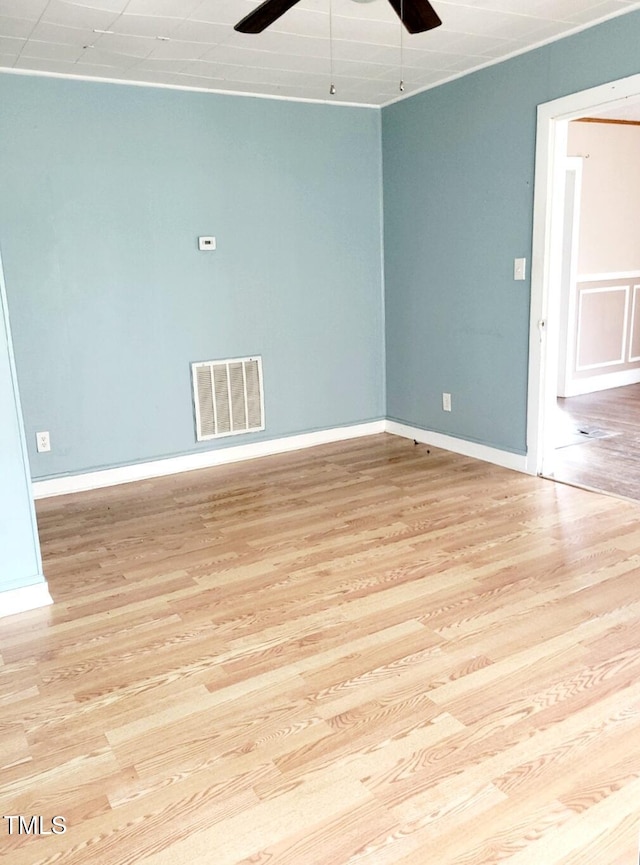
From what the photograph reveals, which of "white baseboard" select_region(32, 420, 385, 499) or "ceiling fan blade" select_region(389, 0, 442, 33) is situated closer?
"ceiling fan blade" select_region(389, 0, 442, 33)

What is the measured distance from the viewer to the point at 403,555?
3023mm

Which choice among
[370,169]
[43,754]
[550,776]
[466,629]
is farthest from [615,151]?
[43,754]

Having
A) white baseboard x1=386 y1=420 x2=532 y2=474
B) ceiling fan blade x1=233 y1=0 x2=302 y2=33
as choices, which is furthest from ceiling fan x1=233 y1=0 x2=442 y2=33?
white baseboard x1=386 y1=420 x2=532 y2=474

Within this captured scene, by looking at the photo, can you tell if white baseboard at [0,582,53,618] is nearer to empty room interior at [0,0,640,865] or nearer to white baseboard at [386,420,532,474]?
empty room interior at [0,0,640,865]

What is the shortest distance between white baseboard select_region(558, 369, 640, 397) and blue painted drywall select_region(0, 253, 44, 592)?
4.96 metres

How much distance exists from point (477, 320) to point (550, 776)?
3.09m

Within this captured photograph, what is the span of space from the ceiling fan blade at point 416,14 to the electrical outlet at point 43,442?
285 centimetres

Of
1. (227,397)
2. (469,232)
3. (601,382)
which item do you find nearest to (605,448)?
(469,232)

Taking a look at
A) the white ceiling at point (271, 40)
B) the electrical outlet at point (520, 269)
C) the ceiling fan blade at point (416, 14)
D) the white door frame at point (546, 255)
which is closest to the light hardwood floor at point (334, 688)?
the white door frame at point (546, 255)

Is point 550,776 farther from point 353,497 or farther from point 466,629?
point 353,497

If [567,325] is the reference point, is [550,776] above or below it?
below

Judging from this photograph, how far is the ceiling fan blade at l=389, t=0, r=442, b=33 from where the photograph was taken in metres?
2.33

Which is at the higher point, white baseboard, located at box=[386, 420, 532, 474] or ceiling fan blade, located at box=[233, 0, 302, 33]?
ceiling fan blade, located at box=[233, 0, 302, 33]

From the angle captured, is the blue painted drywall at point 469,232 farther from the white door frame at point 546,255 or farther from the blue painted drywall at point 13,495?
the blue painted drywall at point 13,495
